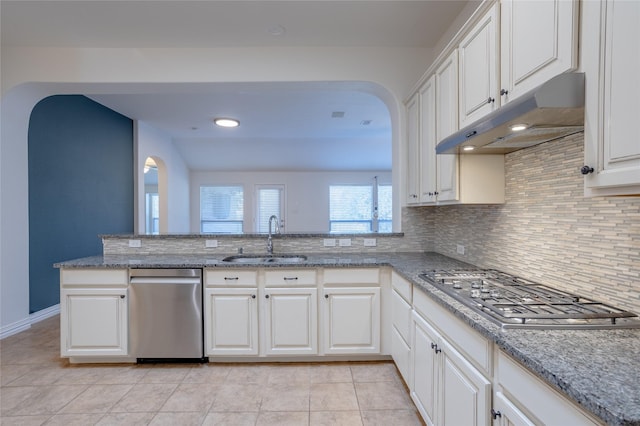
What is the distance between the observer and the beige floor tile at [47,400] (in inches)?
82.4

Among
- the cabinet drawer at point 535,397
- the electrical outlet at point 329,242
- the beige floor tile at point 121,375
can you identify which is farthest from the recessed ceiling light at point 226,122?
the cabinet drawer at point 535,397

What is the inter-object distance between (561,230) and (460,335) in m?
0.75

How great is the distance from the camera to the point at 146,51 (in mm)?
3119

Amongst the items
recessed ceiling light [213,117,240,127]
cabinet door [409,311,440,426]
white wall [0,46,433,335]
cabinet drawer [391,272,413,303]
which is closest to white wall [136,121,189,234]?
recessed ceiling light [213,117,240,127]

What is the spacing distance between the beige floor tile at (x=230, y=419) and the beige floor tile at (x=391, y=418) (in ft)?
2.28

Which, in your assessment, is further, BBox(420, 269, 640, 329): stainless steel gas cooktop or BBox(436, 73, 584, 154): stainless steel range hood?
BBox(420, 269, 640, 329): stainless steel gas cooktop

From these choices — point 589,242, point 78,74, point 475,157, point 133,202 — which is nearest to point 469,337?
point 589,242

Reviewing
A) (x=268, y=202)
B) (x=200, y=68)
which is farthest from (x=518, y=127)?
(x=268, y=202)

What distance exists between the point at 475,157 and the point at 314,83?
71.2 inches

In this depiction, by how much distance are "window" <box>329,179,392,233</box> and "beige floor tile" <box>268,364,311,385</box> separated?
→ 5578 millimetres

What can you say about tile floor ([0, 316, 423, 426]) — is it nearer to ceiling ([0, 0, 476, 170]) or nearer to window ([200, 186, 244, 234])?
ceiling ([0, 0, 476, 170])

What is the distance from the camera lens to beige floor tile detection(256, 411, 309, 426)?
77.3 inches

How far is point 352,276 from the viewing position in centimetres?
265

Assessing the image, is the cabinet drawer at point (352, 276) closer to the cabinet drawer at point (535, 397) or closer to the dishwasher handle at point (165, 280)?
the dishwasher handle at point (165, 280)
